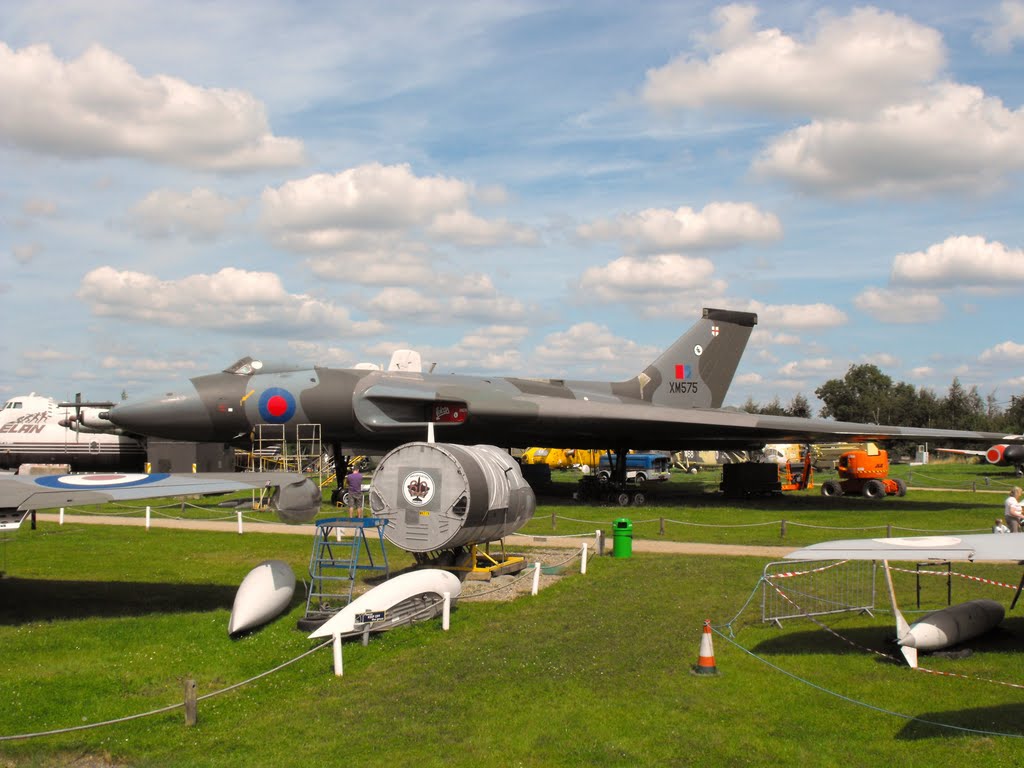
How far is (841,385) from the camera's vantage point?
124 metres

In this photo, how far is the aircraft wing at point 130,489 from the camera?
10773 millimetres

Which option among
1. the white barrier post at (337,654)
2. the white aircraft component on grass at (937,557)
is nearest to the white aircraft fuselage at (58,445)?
the white barrier post at (337,654)

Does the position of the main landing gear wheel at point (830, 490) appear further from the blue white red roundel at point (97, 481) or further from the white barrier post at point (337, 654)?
the white barrier post at point (337, 654)

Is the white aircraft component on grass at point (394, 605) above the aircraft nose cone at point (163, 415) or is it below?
below

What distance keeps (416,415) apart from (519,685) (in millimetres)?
18816

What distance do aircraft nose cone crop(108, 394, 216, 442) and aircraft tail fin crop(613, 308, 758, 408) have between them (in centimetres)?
1506

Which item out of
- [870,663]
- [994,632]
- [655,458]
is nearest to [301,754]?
[870,663]

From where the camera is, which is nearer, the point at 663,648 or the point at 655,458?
the point at 663,648

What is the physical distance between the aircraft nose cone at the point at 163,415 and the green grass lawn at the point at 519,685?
11521 mm

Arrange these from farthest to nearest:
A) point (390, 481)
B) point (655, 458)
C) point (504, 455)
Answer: point (655, 458), point (504, 455), point (390, 481)

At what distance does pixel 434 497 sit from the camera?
13875mm

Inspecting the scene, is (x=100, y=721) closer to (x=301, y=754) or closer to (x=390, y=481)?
(x=301, y=754)

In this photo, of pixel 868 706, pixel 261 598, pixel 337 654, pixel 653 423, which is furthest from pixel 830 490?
pixel 337 654

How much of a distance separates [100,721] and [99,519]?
20087 mm
